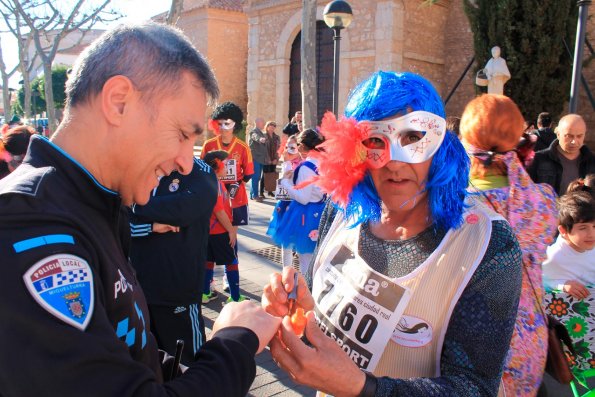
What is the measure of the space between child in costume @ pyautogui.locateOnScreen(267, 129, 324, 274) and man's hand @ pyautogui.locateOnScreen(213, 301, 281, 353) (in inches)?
148

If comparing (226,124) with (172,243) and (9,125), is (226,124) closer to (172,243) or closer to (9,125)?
(172,243)

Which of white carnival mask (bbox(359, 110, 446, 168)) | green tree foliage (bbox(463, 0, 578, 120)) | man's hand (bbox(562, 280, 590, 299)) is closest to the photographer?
white carnival mask (bbox(359, 110, 446, 168))

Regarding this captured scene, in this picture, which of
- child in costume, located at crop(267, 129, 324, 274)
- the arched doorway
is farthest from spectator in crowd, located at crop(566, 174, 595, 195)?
the arched doorway

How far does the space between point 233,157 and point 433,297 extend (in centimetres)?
508

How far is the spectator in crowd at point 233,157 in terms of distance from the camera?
6.15m

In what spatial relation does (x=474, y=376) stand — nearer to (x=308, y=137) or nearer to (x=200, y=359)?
(x=200, y=359)

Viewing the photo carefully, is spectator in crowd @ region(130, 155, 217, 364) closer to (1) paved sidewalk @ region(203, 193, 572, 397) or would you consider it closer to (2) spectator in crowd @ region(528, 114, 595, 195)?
(1) paved sidewalk @ region(203, 193, 572, 397)

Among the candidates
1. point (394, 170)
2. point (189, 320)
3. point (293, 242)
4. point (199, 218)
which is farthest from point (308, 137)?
point (394, 170)

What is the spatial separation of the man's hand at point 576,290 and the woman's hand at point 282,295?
2.38 m

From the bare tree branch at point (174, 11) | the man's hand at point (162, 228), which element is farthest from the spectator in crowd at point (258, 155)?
the man's hand at point (162, 228)

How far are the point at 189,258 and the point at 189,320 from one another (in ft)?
1.26

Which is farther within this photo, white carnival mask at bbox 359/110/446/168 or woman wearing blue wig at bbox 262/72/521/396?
white carnival mask at bbox 359/110/446/168

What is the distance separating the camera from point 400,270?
5.38 feet

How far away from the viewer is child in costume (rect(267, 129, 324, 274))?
5.20 meters
